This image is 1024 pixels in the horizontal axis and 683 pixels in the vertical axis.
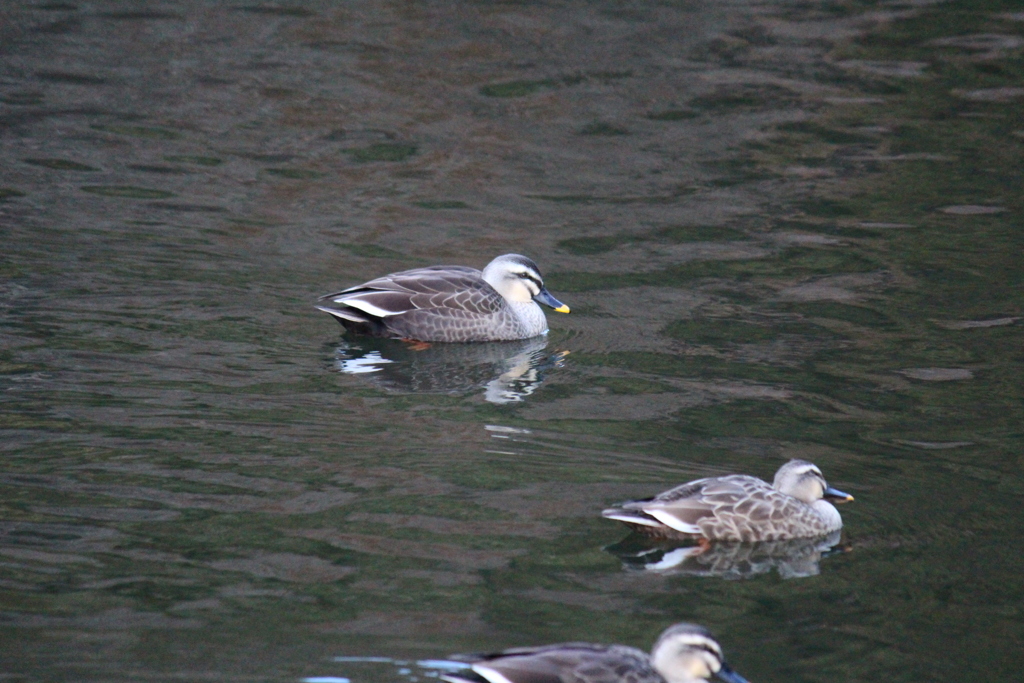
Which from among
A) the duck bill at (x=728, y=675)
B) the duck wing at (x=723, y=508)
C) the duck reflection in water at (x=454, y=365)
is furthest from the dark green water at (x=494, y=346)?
the duck bill at (x=728, y=675)

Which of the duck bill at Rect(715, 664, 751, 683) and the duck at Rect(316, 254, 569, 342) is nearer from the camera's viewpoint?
the duck bill at Rect(715, 664, 751, 683)

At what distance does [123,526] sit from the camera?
23.1ft

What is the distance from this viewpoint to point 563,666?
5.45 m

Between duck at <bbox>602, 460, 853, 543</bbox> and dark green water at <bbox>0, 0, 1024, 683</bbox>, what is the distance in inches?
9.5

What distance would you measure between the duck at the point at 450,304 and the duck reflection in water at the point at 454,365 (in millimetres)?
114

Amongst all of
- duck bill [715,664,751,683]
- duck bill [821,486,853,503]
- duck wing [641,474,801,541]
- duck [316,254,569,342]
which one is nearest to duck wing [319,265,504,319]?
duck [316,254,569,342]

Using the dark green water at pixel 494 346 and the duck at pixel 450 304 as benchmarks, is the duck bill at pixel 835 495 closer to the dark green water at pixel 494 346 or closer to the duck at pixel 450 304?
the dark green water at pixel 494 346

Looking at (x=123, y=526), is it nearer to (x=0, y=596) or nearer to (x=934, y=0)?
(x=0, y=596)

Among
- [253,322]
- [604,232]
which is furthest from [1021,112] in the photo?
[253,322]

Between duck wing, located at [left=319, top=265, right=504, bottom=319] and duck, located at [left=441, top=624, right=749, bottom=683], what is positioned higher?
duck wing, located at [left=319, top=265, right=504, bottom=319]

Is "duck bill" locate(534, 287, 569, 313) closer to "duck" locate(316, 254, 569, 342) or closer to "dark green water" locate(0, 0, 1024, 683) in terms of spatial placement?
"duck" locate(316, 254, 569, 342)

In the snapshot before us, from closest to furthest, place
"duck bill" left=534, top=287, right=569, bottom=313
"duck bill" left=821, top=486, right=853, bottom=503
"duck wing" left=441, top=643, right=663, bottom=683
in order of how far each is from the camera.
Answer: "duck wing" left=441, top=643, right=663, bottom=683, "duck bill" left=821, top=486, right=853, bottom=503, "duck bill" left=534, top=287, right=569, bottom=313

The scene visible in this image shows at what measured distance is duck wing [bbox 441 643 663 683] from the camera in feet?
17.6

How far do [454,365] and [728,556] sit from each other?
3986 millimetres
